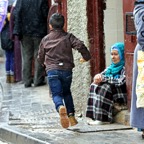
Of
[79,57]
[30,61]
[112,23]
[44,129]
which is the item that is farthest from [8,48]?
[44,129]

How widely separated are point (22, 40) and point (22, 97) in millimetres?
1608

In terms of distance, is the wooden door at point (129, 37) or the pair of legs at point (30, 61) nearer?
the wooden door at point (129, 37)

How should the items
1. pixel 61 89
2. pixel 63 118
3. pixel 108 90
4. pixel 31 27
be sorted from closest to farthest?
pixel 63 118 → pixel 61 89 → pixel 108 90 → pixel 31 27

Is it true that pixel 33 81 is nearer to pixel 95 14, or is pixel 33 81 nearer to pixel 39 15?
pixel 39 15

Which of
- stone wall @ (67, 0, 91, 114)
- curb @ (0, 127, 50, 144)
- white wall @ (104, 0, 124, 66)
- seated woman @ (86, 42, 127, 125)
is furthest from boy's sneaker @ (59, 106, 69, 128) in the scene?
white wall @ (104, 0, 124, 66)

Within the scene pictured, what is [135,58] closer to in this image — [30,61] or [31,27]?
[31,27]

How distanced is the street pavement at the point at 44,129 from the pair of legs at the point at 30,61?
134 cm

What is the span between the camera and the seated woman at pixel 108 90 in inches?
357

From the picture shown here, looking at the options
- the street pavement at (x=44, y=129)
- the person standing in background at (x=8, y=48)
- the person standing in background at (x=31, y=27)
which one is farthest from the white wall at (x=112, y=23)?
the person standing in background at (x=8, y=48)

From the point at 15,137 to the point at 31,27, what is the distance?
16.3 feet

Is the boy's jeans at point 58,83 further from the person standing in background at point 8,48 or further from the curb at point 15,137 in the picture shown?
the person standing in background at point 8,48

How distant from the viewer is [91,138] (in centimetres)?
823

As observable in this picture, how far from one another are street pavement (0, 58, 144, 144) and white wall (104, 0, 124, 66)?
1208 mm

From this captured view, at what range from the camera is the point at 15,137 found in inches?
347
